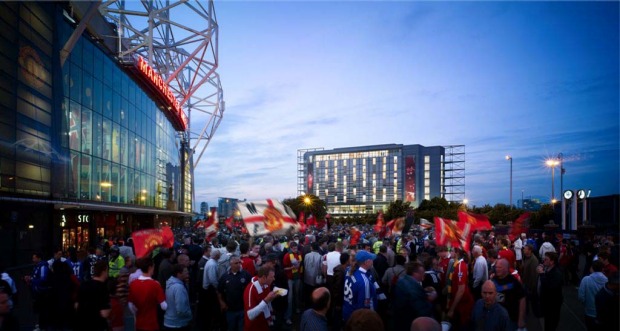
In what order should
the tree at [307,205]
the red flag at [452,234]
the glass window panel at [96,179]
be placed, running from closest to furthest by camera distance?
the red flag at [452,234] < the glass window panel at [96,179] < the tree at [307,205]

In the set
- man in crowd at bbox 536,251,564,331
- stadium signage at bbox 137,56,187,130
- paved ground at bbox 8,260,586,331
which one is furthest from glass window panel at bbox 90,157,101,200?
man in crowd at bbox 536,251,564,331

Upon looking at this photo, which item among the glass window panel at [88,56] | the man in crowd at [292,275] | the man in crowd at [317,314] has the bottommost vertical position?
the man in crowd at [292,275]

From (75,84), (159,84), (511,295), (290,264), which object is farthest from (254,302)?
(159,84)

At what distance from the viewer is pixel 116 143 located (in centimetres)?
3306

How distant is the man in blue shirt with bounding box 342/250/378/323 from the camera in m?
7.37

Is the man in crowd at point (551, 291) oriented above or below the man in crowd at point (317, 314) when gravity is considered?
below

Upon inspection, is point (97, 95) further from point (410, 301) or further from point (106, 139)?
point (410, 301)

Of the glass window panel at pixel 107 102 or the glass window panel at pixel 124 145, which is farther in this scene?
the glass window panel at pixel 124 145

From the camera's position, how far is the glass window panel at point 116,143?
3244cm

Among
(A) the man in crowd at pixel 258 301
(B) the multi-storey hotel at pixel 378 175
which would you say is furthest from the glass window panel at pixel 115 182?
(B) the multi-storey hotel at pixel 378 175

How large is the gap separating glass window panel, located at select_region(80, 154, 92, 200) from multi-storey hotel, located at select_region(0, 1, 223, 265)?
0.21 feet

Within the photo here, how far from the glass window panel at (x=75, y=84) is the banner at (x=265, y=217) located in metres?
19.7

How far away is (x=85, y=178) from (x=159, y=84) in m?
15.1

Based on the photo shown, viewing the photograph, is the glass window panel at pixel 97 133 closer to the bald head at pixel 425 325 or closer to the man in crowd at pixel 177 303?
the man in crowd at pixel 177 303
